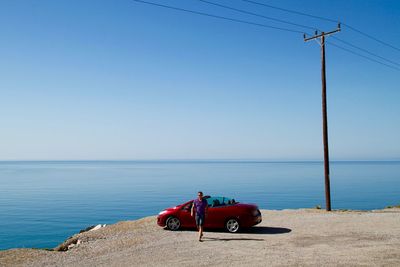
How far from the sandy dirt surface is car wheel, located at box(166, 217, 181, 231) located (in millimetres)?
288

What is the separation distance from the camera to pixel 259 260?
10.3 m

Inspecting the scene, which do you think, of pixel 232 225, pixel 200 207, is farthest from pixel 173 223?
pixel 232 225

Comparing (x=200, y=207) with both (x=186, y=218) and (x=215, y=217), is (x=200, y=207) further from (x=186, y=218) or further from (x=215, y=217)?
(x=186, y=218)

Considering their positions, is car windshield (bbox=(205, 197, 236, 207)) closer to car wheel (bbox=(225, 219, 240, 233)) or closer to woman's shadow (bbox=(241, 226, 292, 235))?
car wheel (bbox=(225, 219, 240, 233))

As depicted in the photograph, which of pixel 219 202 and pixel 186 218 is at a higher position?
pixel 219 202

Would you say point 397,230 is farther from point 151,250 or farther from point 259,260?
point 151,250

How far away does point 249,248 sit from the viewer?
11.9 meters

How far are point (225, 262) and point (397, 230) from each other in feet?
27.9

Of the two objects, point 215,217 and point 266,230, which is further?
point 266,230

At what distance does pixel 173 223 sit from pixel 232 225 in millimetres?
2748

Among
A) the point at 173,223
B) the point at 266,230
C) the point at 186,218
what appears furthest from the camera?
the point at 173,223

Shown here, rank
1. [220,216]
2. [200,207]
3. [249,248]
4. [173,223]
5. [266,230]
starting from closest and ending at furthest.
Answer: [249,248], [200,207], [220,216], [266,230], [173,223]

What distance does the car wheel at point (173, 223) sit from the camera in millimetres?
16047

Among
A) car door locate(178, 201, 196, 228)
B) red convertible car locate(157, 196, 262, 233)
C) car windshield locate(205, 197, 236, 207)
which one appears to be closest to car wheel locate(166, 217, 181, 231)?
red convertible car locate(157, 196, 262, 233)
